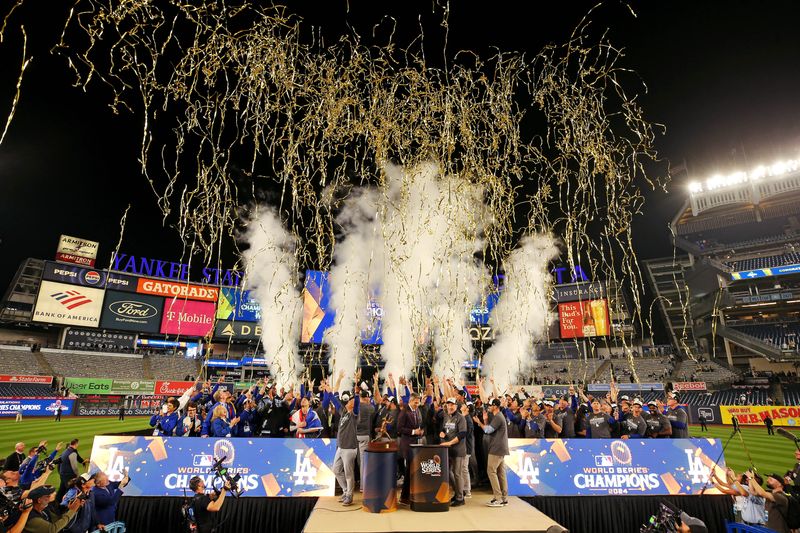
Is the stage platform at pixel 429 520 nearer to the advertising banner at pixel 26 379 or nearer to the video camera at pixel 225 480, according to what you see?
the video camera at pixel 225 480

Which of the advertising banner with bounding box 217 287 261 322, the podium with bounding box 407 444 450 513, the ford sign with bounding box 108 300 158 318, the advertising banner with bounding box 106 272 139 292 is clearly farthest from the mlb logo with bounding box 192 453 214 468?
the advertising banner with bounding box 106 272 139 292

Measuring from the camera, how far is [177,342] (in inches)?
2099

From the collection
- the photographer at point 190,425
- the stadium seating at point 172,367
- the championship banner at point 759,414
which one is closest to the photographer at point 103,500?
the photographer at point 190,425

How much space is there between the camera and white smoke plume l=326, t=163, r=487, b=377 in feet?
77.3

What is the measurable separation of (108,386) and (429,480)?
3970cm

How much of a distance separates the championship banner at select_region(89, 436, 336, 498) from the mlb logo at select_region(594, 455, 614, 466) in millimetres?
5086

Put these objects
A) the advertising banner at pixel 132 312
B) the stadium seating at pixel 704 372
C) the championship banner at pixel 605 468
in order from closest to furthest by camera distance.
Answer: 1. the championship banner at pixel 605 468
2. the stadium seating at pixel 704 372
3. the advertising banner at pixel 132 312

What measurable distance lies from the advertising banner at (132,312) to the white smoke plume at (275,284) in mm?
12725

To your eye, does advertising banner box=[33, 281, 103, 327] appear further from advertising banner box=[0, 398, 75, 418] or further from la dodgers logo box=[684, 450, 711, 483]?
la dodgers logo box=[684, 450, 711, 483]

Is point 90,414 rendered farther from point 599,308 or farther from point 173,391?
point 599,308

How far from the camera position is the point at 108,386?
36844 millimetres

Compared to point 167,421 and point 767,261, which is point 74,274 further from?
point 767,261

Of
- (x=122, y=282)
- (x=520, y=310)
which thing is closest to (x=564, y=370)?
(x=520, y=310)

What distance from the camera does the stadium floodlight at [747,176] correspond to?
54.8 metres
